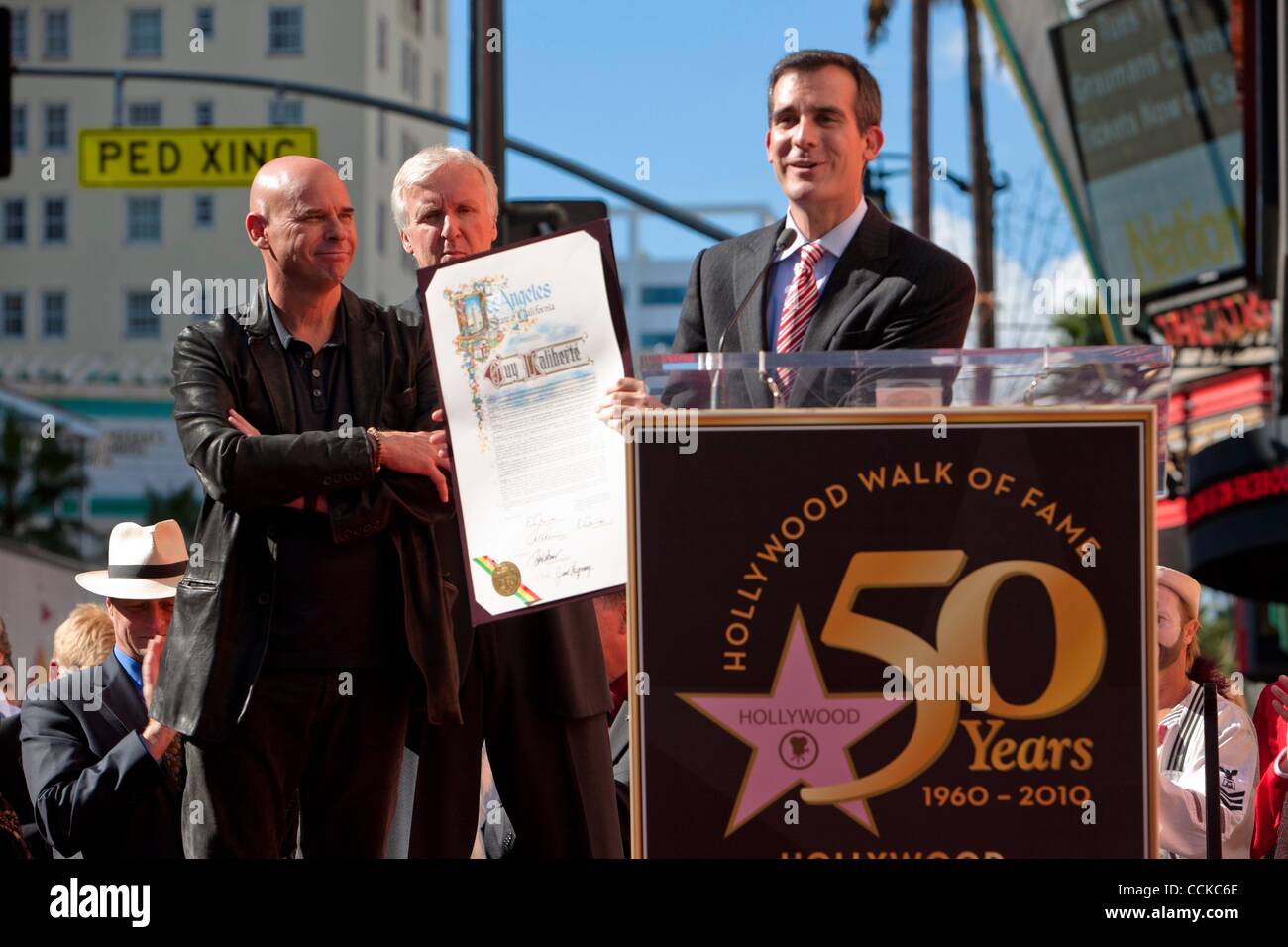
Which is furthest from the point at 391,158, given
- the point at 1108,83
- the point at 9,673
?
the point at 9,673

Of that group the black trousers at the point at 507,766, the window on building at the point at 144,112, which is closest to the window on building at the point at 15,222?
the window on building at the point at 144,112

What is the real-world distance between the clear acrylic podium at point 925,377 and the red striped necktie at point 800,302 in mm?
692

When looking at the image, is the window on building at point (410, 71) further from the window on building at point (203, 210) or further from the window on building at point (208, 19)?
the window on building at point (203, 210)

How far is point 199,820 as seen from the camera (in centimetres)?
445

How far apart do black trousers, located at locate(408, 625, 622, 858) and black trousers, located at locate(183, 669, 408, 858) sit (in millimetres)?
346

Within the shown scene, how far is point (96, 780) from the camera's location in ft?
18.4

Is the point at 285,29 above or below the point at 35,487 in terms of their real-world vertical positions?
above

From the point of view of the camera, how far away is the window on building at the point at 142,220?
90.1m

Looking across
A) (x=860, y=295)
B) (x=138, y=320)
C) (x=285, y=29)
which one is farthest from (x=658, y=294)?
(x=860, y=295)

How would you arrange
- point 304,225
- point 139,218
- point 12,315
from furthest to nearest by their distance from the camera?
point 12,315 < point 139,218 < point 304,225

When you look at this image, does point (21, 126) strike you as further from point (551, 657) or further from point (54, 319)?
point (551, 657)

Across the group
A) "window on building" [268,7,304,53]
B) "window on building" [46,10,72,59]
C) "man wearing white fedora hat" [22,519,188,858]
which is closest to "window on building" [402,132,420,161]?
"window on building" [268,7,304,53]

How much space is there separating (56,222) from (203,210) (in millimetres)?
6596
